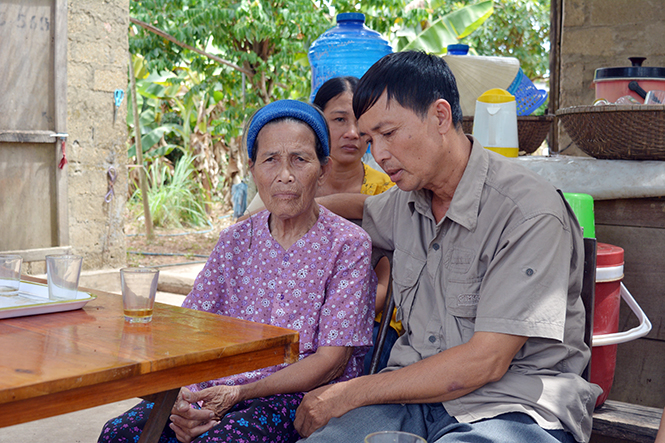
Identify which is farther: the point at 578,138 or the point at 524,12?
the point at 524,12

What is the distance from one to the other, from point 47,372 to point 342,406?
2.75 feet

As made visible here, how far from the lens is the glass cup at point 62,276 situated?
1.66 metres

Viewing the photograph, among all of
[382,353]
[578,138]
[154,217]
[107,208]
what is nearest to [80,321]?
[382,353]

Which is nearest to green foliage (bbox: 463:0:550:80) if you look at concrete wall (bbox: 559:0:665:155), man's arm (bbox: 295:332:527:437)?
concrete wall (bbox: 559:0:665:155)

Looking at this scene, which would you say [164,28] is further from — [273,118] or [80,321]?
[80,321]

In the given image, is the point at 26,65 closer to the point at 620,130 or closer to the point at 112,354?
the point at 620,130

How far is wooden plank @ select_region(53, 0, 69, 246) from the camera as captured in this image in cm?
545

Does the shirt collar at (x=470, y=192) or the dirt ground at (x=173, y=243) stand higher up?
the shirt collar at (x=470, y=192)

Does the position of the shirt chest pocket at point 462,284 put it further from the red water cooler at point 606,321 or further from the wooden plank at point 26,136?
the wooden plank at point 26,136

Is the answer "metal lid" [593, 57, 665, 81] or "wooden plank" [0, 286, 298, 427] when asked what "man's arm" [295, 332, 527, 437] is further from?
"metal lid" [593, 57, 665, 81]

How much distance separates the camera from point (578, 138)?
279cm

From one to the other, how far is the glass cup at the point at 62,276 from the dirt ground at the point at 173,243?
20.0 feet

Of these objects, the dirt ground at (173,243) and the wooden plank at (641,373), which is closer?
the wooden plank at (641,373)

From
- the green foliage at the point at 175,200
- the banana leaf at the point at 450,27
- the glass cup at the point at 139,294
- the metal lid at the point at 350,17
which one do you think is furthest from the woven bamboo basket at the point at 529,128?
the green foliage at the point at 175,200
